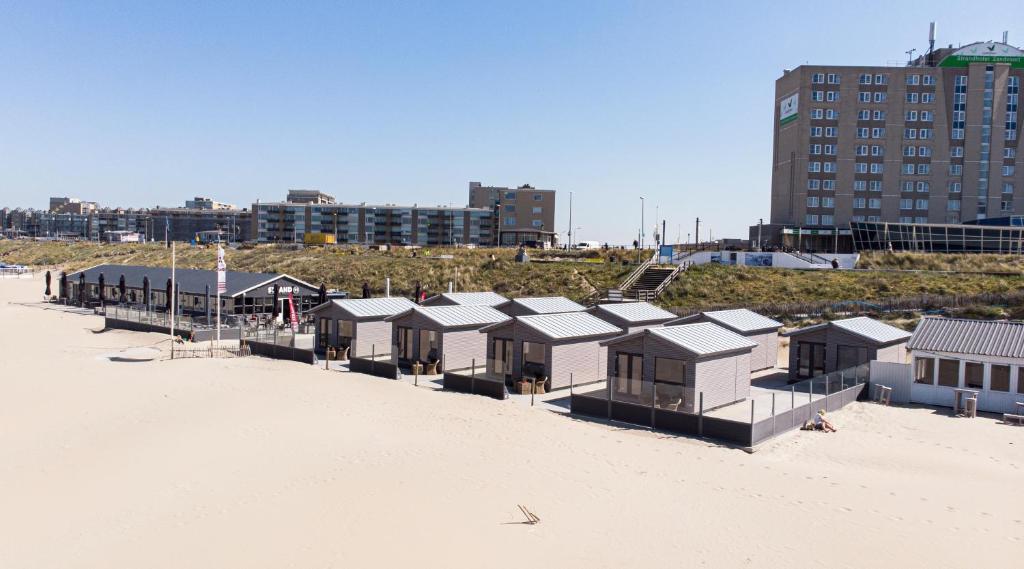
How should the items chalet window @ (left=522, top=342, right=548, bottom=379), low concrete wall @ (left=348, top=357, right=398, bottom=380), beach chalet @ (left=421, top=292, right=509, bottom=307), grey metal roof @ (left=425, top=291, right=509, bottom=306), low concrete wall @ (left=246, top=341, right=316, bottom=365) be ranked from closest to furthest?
chalet window @ (left=522, top=342, right=548, bottom=379)
low concrete wall @ (left=348, top=357, right=398, bottom=380)
low concrete wall @ (left=246, top=341, right=316, bottom=365)
beach chalet @ (left=421, top=292, right=509, bottom=307)
grey metal roof @ (left=425, top=291, right=509, bottom=306)

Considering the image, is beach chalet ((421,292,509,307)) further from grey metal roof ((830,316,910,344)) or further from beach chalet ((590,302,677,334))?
grey metal roof ((830,316,910,344))

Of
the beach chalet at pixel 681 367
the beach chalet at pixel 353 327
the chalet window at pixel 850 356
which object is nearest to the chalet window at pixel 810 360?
the chalet window at pixel 850 356

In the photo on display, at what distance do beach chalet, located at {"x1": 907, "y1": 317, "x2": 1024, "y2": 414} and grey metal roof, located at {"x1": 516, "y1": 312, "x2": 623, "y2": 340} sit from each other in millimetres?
11197

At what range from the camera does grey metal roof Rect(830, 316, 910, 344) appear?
90.5ft

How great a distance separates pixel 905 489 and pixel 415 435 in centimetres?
1241

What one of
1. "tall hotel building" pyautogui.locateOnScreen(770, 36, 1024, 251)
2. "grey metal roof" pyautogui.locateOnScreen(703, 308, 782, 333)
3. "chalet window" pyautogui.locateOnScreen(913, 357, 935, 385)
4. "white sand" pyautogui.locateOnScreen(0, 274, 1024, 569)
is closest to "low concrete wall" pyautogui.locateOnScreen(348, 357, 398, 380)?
"white sand" pyautogui.locateOnScreen(0, 274, 1024, 569)

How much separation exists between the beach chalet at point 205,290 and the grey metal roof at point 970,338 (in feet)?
101

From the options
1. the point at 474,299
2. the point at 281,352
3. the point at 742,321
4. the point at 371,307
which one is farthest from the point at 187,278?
the point at 742,321

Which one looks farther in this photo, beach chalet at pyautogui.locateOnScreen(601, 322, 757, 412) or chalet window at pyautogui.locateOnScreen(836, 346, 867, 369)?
chalet window at pyautogui.locateOnScreen(836, 346, 867, 369)

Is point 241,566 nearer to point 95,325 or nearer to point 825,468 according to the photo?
point 825,468

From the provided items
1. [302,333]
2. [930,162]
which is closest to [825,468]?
[302,333]

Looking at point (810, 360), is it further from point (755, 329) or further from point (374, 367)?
point (374, 367)

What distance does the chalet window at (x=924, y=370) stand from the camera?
2512 centimetres

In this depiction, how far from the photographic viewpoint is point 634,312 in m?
34.3
